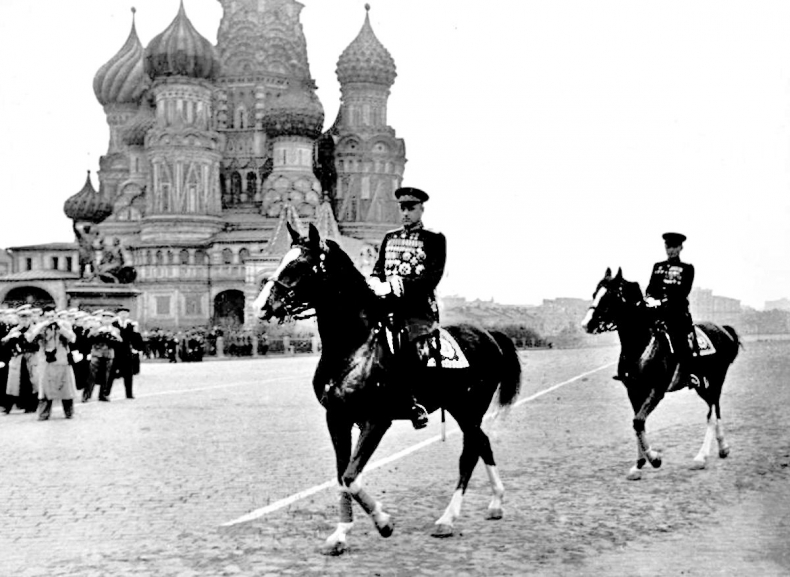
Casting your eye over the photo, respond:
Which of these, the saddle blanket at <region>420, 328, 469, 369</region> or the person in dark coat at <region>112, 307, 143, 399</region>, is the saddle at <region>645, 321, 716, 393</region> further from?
the person in dark coat at <region>112, 307, 143, 399</region>

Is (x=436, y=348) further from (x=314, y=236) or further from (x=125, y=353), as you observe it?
(x=125, y=353)

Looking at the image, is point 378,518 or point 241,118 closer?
point 378,518

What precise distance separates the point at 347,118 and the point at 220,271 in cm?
1857

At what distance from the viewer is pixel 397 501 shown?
29.3ft

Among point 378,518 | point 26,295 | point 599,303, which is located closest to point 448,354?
point 378,518

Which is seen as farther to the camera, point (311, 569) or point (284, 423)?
point (284, 423)

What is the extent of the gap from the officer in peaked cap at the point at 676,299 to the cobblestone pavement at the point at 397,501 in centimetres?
94

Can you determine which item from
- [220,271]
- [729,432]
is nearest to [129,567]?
[729,432]

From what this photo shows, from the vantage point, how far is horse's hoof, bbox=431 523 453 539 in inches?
292

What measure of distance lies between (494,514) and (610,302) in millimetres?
3240

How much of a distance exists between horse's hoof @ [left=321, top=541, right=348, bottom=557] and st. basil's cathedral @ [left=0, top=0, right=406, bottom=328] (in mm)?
63334

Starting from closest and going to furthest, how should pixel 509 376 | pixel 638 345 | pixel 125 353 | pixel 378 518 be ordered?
pixel 378 518, pixel 509 376, pixel 638 345, pixel 125 353

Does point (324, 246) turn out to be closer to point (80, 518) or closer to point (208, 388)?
point (80, 518)

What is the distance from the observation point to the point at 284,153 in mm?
82312
